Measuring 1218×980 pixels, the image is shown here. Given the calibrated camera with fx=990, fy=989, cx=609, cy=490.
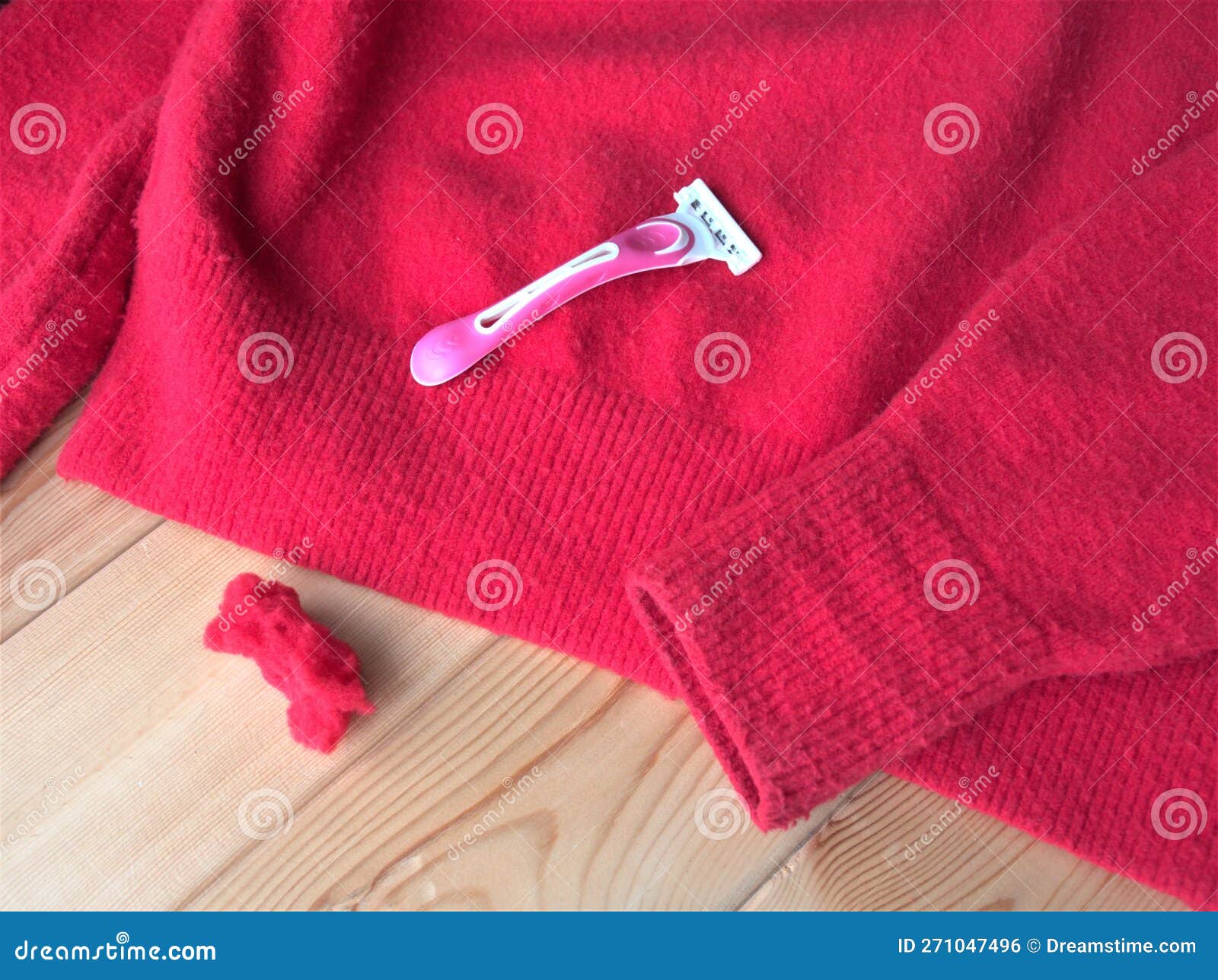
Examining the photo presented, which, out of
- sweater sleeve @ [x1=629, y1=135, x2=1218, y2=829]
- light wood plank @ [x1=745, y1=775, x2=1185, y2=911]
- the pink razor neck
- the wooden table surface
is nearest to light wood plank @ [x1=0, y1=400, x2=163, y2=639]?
the wooden table surface

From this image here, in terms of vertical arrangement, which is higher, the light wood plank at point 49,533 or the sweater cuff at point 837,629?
the light wood plank at point 49,533

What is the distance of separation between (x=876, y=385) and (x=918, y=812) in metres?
0.31

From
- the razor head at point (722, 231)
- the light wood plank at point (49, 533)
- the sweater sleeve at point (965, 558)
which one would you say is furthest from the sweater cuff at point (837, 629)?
the light wood plank at point (49, 533)

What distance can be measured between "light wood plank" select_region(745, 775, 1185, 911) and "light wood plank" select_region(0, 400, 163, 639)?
21.3 inches

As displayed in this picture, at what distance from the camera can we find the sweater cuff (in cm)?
63

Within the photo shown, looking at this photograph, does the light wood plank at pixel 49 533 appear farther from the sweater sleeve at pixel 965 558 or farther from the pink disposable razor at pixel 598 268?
the sweater sleeve at pixel 965 558

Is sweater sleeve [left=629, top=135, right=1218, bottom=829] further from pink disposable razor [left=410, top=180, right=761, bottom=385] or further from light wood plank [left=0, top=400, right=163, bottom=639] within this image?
light wood plank [left=0, top=400, right=163, bottom=639]

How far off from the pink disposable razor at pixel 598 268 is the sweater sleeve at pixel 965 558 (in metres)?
0.18

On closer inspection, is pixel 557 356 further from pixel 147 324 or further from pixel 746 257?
pixel 147 324

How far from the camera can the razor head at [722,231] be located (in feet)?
2.36

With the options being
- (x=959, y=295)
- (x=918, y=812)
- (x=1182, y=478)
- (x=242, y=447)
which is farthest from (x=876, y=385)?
(x=242, y=447)

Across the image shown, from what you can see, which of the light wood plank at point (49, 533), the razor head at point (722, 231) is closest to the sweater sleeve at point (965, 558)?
the razor head at point (722, 231)

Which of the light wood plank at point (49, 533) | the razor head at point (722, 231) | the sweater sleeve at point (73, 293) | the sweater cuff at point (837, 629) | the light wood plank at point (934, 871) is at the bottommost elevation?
the light wood plank at point (934, 871)

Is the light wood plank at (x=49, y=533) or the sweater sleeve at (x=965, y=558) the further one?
the light wood plank at (x=49, y=533)
